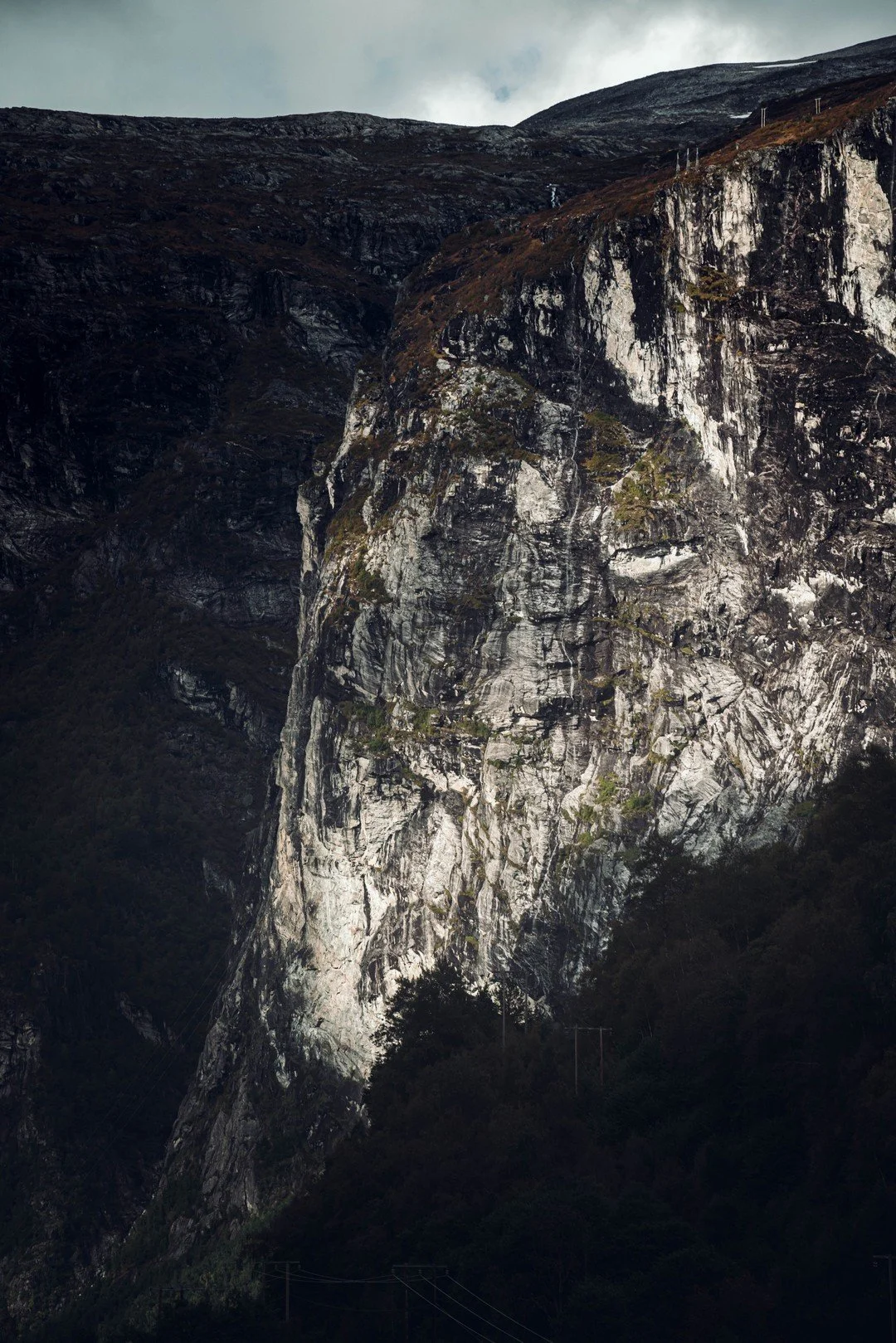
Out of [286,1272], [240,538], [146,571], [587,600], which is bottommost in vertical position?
[286,1272]

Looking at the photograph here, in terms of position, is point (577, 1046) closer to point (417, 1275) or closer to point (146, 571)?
point (417, 1275)

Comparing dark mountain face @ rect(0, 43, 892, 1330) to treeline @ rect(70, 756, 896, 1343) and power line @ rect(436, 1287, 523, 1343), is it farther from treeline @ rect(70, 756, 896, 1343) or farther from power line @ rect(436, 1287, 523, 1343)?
power line @ rect(436, 1287, 523, 1343)

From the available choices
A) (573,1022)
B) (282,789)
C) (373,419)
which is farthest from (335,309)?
(573,1022)

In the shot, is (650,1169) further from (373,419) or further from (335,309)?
(335,309)

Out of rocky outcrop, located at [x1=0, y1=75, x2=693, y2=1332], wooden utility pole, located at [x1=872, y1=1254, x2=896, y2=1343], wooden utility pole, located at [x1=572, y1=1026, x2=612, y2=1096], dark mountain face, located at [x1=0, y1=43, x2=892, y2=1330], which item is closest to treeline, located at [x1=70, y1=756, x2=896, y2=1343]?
wooden utility pole, located at [x1=572, y1=1026, x2=612, y2=1096]

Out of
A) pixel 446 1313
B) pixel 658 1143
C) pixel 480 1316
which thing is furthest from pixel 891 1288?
pixel 446 1313

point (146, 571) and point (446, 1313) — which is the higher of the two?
point (146, 571)

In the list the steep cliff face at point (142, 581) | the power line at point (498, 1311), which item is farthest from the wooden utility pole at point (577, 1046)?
the steep cliff face at point (142, 581)
